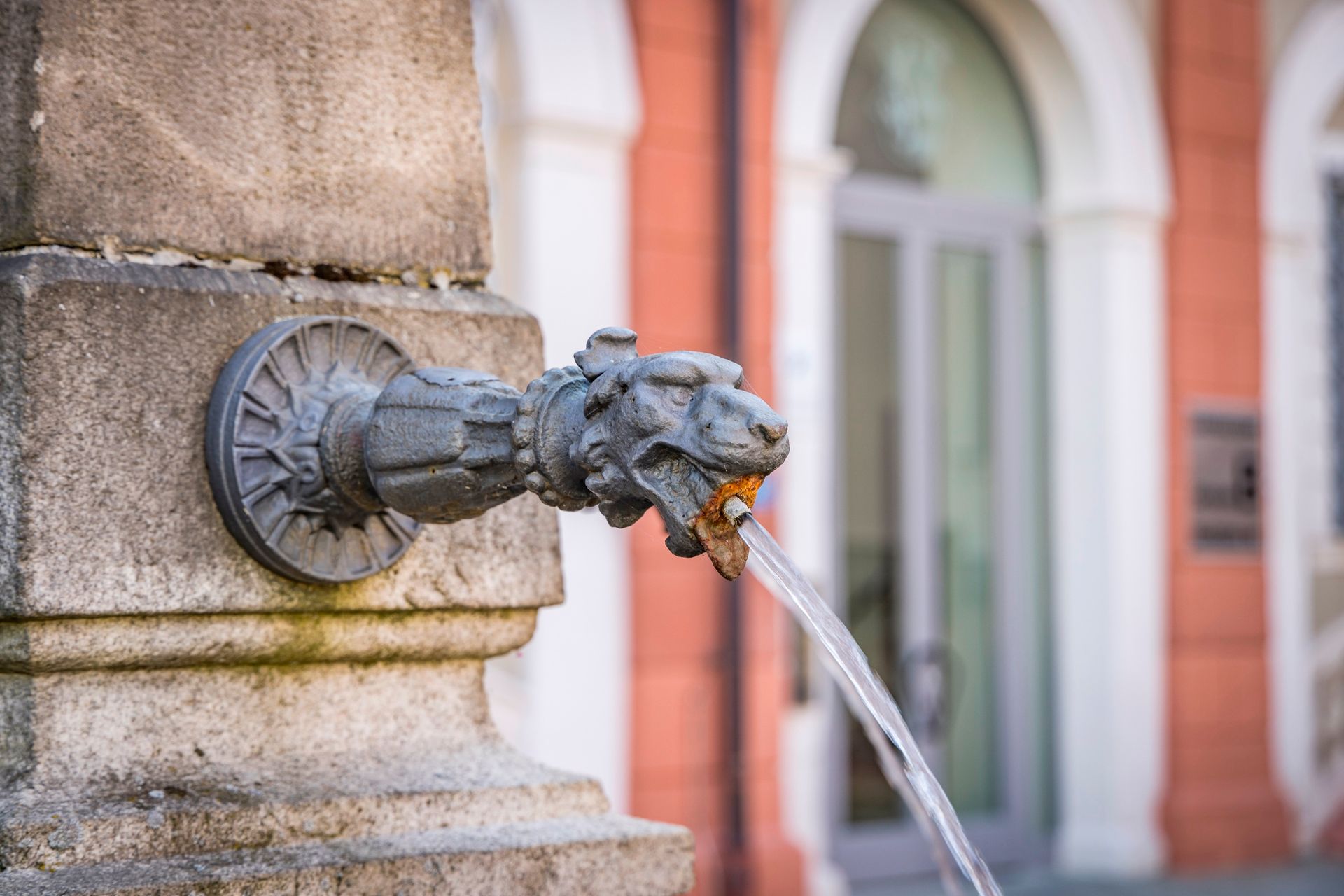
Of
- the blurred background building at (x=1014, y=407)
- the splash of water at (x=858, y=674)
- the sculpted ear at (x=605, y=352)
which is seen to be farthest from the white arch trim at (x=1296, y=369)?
the sculpted ear at (x=605, y=352)

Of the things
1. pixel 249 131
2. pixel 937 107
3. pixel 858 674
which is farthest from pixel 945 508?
pixel 858 674

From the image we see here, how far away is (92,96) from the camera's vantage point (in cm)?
174

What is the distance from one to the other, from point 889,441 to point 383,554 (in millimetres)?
5716

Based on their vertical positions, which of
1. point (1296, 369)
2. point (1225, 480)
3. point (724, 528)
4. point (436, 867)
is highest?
point (1296, 369)

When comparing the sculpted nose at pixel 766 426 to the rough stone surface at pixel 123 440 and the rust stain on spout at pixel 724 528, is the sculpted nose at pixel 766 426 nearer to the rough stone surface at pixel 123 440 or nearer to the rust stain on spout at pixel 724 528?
the rust stain on spout at pixel 724 528

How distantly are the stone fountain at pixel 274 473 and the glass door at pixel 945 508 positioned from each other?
5.30 meters

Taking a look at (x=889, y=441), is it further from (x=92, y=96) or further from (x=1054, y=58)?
(x=92, y=96)

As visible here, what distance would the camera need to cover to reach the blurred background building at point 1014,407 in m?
6.28

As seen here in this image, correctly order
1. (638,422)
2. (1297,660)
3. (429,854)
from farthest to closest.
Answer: (1297,660)
(429,854)
(638,422)

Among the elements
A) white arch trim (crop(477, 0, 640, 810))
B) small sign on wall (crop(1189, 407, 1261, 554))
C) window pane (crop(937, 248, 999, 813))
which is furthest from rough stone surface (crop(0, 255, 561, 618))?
small sign on wall (crop(1189, 407, 1261, 554))

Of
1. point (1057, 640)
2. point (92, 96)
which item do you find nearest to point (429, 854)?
point (92, 96)

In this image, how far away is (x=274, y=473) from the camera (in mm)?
1744

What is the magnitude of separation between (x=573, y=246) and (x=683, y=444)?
4.56 m

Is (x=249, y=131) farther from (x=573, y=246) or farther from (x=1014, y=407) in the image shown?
(x=1014, y=407)
